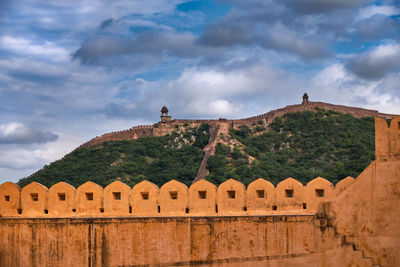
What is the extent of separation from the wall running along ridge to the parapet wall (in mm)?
23

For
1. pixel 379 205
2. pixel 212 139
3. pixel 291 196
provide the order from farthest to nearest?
1. pixel 212 139
2. pixel 291 196
3. pixel 379 205

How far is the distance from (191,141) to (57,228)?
44.4 metres

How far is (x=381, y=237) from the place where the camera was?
11.8 m

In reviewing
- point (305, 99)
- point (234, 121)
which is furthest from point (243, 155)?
point (305, 99)

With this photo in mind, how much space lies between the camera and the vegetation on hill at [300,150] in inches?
1658

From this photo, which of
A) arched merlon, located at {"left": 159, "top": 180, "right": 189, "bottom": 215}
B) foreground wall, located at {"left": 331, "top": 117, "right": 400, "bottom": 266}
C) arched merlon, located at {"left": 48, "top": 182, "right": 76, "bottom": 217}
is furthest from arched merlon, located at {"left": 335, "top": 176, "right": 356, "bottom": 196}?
arched merlon, located at {"left": 48, "top": 182, "right": 76, "bottom": 217}

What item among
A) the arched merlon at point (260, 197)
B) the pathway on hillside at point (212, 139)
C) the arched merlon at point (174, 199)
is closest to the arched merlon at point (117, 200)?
the arched merlon at point (174, 199)

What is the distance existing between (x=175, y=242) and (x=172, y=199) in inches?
51.1

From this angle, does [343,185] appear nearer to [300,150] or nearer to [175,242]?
[175,242]

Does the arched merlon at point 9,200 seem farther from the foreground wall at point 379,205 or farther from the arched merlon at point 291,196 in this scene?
the foreground wall at point 379,205

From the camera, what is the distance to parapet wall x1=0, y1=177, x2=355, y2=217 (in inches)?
548

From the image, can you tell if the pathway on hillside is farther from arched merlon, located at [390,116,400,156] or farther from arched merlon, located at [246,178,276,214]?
arched merlon, located at [390,116,400,156]

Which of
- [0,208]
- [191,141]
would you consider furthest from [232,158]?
[0,208]

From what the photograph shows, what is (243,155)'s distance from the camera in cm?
4809
